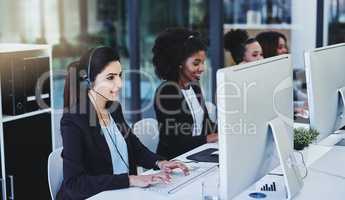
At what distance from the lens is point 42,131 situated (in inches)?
125

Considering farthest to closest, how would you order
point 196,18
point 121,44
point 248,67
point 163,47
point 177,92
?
point 196,18
point 121,44
point 163,47
point 177,92
point 248,67

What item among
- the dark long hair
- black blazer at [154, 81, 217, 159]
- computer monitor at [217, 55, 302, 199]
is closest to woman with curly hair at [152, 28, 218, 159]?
black blazer at [154, 81, 217, 159]

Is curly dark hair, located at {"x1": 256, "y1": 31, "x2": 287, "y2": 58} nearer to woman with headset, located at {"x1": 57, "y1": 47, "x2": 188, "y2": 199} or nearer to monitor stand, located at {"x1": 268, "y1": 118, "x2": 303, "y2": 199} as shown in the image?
woman with headset, located at {"x1": 57, "y1": 47, "x2": 188, "y2": 199}

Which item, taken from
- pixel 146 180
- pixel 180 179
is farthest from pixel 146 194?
pixel 180 179

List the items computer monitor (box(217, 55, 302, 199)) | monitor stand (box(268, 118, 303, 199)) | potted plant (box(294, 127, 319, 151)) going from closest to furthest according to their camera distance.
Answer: computer monitor (box(217, 55, 302, 199))
monitor stand (box(268, 118, 303, 199))
potted plant (box(294, 127, 319, 151))

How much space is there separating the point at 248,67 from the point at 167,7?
448cm

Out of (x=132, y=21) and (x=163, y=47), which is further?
(x=132, y=21)

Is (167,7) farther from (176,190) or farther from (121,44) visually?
(176,190)

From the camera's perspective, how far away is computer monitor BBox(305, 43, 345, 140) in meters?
2.12

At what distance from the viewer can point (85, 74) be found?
224 centimetres

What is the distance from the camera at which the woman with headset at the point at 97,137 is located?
6.53ft

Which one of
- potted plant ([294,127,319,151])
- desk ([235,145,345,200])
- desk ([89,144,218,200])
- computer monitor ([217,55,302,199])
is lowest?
desk ([89,144,218,200])

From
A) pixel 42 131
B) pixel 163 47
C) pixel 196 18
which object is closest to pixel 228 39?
pixel 163 47

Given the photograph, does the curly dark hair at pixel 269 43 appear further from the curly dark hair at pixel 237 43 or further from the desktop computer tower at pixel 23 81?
the desktop computer tower at pixel 23 81
